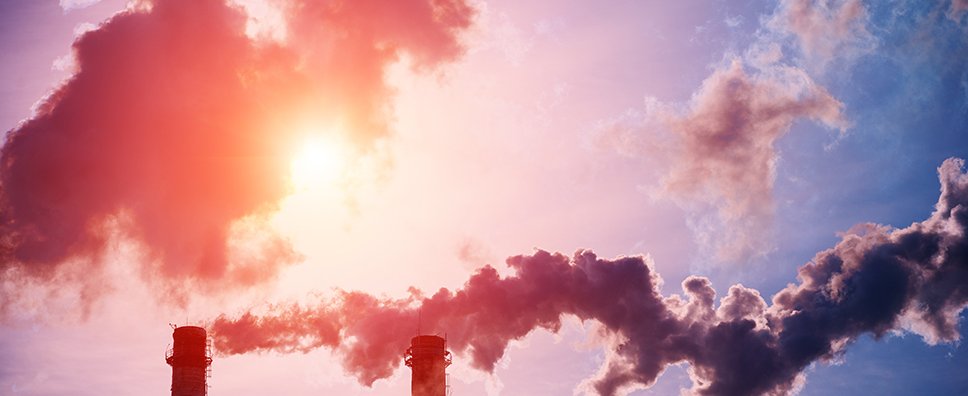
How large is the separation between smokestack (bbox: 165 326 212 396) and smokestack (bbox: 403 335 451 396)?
14.2 m

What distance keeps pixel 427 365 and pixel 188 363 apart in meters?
16.3

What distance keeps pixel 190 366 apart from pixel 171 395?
227 cm

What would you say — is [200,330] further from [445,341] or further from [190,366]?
[445,341]

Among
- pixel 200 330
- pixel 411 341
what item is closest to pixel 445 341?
pixel 411 341

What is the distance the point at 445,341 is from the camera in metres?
79.8

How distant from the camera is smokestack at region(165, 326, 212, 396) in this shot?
2958 inches

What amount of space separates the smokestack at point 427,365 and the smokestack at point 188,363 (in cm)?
1417

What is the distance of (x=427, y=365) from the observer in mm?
77438

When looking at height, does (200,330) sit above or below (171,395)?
above

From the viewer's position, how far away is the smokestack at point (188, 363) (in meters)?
75.1

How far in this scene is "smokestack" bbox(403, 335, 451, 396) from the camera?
76812 millimetres

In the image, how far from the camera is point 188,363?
75750mm

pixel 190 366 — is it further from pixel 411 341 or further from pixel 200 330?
pixel 411 341

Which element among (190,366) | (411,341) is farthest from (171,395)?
(411,341)
